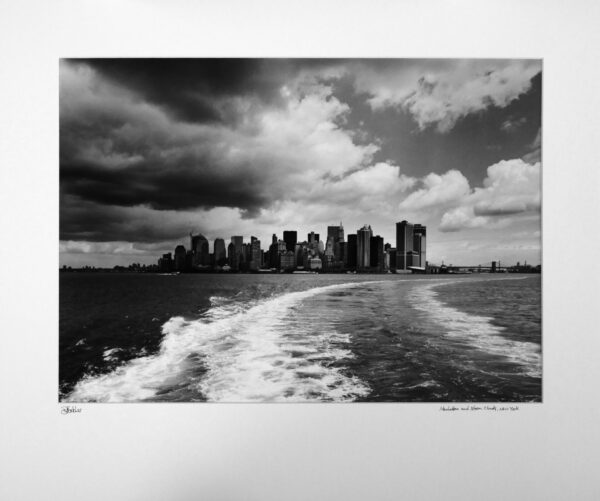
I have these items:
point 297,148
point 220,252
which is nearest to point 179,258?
point 220,252

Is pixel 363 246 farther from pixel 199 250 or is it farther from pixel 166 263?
pixel 166 263

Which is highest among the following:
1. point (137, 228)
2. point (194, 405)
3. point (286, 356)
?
point (137, 228)

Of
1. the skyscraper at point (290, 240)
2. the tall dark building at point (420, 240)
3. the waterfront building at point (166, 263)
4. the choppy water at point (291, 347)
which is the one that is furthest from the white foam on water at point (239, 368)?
the tall dark building at point (420, 240)

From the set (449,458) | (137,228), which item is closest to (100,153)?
(137,228)

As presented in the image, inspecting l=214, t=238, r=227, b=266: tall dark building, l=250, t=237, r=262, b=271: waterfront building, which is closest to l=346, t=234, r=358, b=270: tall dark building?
l=250, t=237, r=262, b=271: waterfront building

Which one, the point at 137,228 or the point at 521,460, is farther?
the point at 137,228

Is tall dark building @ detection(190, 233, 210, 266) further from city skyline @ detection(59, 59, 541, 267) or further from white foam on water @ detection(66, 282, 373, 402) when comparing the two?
white foam on water @ detection(66, 282, 373, 402)
